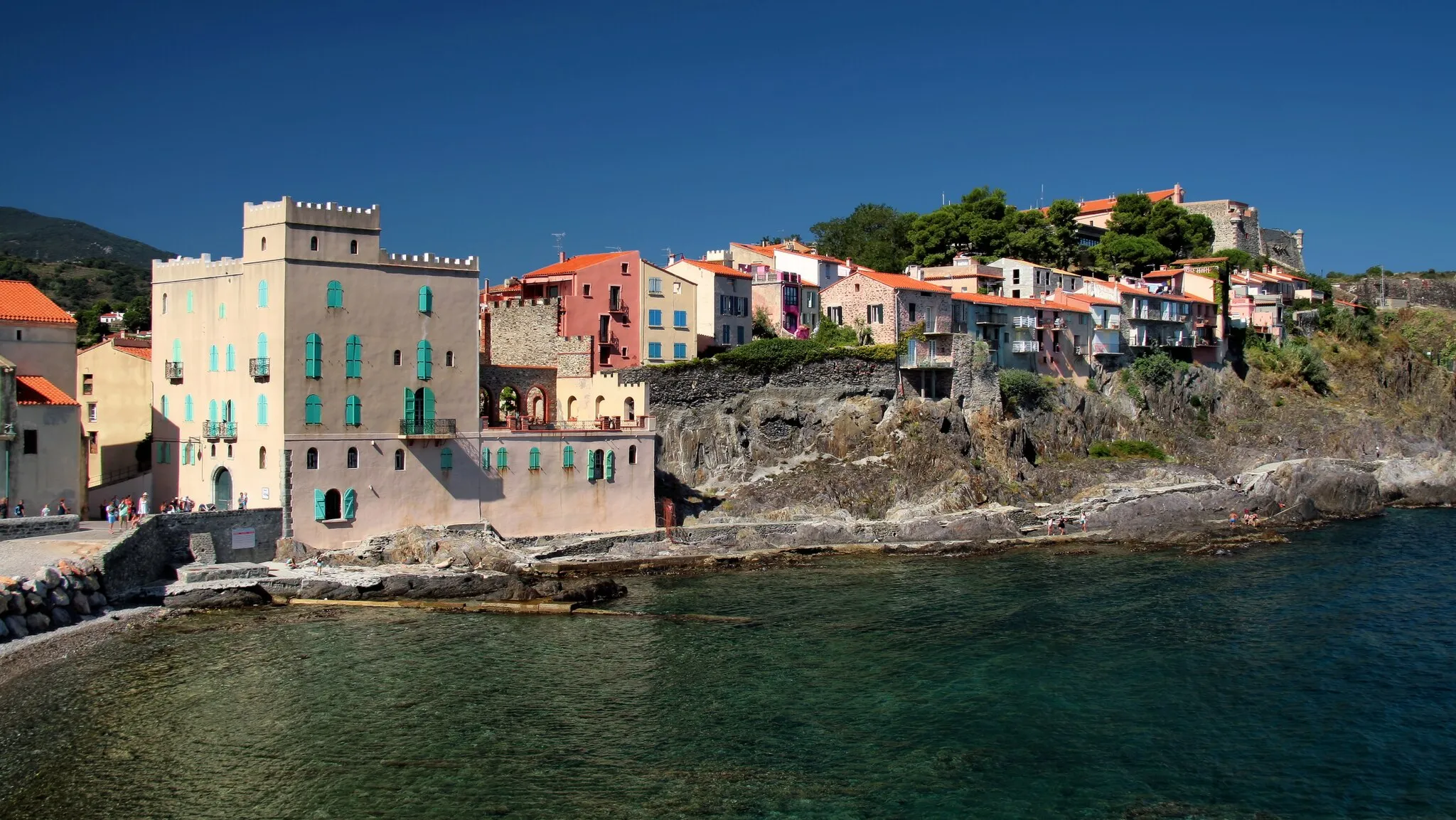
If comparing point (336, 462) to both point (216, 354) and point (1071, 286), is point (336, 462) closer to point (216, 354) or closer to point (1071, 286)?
point (216, 354)

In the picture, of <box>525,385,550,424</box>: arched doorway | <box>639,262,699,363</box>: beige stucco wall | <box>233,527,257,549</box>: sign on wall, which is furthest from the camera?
<box>639,262,699,363</box>: beige stucco wall

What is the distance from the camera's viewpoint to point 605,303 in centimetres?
5219

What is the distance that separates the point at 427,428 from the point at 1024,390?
30.3 m

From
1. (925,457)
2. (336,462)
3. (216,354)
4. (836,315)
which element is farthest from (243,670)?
(836,315)

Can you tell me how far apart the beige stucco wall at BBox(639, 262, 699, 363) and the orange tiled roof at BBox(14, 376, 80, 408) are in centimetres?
2379

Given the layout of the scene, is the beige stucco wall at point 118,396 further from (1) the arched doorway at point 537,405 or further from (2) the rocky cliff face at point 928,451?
(2) the rocky cliff face at point 928,451

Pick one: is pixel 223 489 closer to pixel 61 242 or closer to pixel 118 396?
pixel 118 396

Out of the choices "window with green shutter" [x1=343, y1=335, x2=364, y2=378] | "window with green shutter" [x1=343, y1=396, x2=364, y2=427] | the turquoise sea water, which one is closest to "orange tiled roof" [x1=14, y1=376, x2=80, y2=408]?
"window with green shutter" [x1=343, y1=396, x2=364, y2=427]

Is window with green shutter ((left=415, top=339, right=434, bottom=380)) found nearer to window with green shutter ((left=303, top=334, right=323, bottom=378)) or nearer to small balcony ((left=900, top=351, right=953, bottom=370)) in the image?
window with green shutter ((left=303, top=334, right=323, bottom=378))

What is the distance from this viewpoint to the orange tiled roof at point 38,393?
35125 millimetres

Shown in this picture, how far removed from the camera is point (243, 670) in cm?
2716

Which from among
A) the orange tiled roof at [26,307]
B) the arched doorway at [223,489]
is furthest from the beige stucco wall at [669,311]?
the orange tiled roof at [26,307]

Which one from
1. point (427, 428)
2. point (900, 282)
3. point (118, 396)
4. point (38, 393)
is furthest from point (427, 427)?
point (900, 282)

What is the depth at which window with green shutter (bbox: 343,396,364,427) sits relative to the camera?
37.7m
